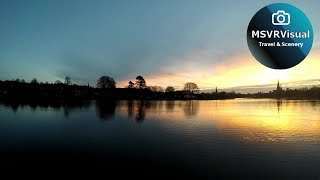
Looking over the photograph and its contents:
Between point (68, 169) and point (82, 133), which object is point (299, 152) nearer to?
point (68, 169)

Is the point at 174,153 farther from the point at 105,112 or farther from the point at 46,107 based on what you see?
the point at 46,107

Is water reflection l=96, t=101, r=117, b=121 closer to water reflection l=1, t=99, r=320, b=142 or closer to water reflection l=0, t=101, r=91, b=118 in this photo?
water reflection l=1, t=99, r=320, b=142

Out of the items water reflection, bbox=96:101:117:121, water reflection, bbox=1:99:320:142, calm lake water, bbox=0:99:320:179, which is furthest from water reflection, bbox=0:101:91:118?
calm lake water, bbox=0:99:320:179

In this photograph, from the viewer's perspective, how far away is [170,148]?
35250 mm

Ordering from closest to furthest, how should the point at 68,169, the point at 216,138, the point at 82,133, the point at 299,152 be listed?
1. the point at 68,169
2. the point at 299,152
3. the point at 216,138
4. the point at 82,133

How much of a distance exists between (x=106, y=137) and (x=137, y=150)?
1101 centimetres

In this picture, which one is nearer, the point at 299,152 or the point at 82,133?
the point at 299,152

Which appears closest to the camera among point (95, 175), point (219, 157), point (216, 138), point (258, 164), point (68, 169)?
point (95, 175)

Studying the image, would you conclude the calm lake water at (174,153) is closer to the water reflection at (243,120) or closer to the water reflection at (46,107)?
the water reflection at (243,120)

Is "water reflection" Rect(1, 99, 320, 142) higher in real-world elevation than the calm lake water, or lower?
higher

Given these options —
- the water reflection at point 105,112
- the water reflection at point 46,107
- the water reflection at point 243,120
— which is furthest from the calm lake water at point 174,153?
the water reflection at point 46,107

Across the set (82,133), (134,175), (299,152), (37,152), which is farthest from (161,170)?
(82,133)

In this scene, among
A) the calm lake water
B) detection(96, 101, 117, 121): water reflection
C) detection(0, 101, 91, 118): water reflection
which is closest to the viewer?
the calm lake water

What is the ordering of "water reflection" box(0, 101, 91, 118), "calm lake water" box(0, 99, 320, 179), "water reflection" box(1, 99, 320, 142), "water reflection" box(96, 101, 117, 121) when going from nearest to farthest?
"calm lake water" box(0, 99, 320, 179), "water reflection" box(1, 99, 320, 142), "water reflection" box(96, 101, 117, 121), "water reflection" box(0, 101, 91, 118)
